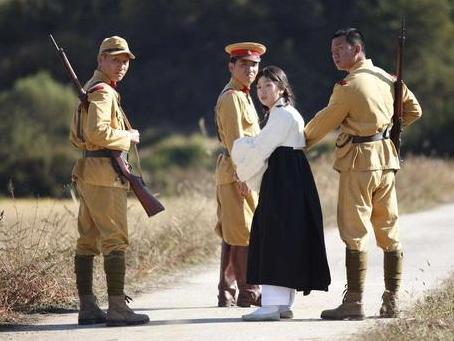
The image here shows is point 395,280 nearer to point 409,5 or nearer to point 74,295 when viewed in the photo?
point 74,295

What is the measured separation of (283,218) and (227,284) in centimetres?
133

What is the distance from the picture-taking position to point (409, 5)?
148ft

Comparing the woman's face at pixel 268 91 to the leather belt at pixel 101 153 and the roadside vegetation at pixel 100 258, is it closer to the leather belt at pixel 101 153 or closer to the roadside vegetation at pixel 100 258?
the leather belt at pixel 101 153

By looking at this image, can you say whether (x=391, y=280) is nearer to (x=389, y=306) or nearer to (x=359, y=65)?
(x=389, y=306)

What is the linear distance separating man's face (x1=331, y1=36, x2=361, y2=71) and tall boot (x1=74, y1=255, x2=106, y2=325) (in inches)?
90.8

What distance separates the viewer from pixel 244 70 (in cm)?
1088

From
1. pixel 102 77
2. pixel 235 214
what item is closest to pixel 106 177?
pixel 102 77

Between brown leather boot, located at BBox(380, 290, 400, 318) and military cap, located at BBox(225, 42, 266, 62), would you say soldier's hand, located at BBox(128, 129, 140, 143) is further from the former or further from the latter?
brown leather boot, located at BBox(380, 290, 400, 318)

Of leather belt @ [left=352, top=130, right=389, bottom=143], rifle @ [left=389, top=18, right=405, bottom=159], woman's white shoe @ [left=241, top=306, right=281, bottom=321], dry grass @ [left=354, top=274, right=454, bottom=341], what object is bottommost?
woman's white shoe @ [left=241, top=306, right=281, bottom=321]

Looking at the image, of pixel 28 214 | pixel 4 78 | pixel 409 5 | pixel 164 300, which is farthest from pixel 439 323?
pixel 4 78

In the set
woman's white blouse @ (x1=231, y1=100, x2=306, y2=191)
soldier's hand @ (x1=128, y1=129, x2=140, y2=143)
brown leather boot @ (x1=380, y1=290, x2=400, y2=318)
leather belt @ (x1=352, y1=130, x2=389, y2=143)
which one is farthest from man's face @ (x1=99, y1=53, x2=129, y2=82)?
brown leather boot @ (x1=380, y1=290, x2=400, y2=318)

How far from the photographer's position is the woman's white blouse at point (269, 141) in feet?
32.4

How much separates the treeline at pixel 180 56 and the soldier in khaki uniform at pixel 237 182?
2259 cm

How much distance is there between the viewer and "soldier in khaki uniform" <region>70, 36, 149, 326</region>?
9781 mm
